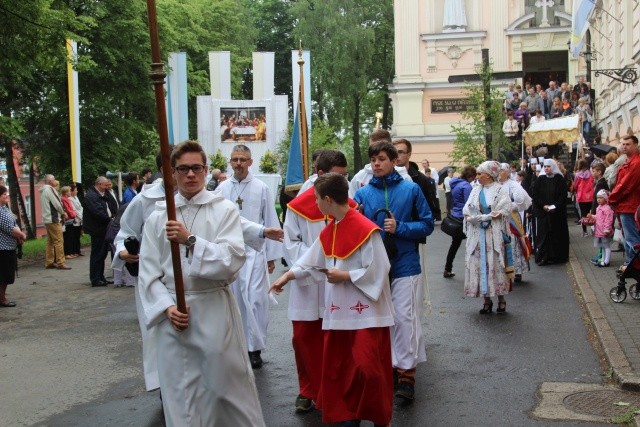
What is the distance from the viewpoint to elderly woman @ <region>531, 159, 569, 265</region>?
57.7ft

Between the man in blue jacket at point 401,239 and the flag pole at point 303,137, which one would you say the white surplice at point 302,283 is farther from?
the flag pole at point 303,137

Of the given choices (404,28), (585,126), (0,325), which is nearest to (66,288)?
(0,325)

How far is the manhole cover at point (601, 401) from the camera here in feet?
23.3

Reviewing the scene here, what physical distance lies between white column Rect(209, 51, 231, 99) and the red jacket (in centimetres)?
3301

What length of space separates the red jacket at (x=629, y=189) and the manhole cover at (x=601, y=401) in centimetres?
555

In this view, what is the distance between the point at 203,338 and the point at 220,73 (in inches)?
1641

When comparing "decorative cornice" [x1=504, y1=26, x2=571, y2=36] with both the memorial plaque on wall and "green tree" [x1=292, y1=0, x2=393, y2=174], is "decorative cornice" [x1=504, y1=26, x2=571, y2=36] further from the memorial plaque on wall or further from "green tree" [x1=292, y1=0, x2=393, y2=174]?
"green tree" [x1=292, y1=0, x2=393, y2=174]

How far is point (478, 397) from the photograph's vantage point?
25.2ft

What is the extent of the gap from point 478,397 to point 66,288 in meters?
11.1

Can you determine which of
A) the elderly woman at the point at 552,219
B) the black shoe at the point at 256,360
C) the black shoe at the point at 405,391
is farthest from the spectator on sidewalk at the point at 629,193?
the black shoe at the point at 405,391

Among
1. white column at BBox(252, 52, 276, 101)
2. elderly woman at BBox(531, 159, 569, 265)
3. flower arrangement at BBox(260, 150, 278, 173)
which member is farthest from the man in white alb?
white column at BBox(252, 52, 276, 101)

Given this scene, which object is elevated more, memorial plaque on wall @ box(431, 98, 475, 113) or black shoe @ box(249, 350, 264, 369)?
memorial plaque on wall @ box(431, 98, 475, 113)

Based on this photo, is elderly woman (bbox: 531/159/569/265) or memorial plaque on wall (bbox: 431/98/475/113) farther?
memorial plaque on wall (bbox: 431/98/475/113)

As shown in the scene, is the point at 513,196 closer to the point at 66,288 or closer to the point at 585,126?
the point at 66,288
